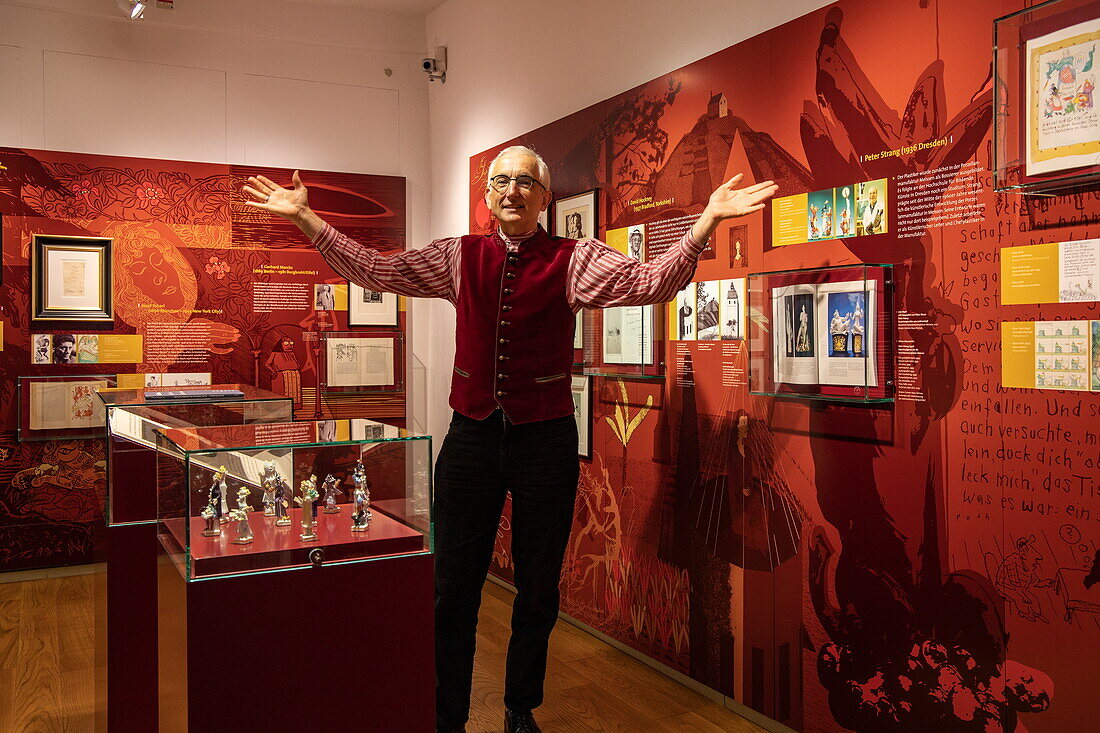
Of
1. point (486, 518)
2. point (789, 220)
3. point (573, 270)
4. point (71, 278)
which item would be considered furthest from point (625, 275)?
point (71, 278)

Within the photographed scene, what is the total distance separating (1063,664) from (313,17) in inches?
210

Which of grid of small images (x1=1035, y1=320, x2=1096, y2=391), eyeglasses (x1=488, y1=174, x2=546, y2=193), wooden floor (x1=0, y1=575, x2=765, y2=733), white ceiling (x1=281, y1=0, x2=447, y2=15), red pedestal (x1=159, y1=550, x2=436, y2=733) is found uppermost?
white ceiling (x1=281, y1=0, x2=447, y2=15)

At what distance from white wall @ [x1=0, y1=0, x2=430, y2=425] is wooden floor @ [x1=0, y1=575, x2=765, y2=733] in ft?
7.95

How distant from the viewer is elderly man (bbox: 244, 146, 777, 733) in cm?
265

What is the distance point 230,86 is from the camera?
537cm

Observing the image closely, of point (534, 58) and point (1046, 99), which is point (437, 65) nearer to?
point (534, 58)

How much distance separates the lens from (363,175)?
5715mm

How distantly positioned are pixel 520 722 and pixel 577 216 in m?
2.18

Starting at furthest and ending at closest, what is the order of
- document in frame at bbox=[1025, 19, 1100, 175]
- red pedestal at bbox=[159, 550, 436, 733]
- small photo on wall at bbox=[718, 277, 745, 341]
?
small photo on wall at bbox=[718, 277, 745, 341], document in frame at bbox=[1025, 19, 1100, 175], red pedestal at bbox=[159, 550, 436, 733]

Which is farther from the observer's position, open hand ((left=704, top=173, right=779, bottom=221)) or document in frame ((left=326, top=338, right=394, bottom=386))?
document in frame ((left=326, top=338, right=394, bottom=386))

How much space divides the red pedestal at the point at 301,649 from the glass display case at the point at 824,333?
55.5 inches

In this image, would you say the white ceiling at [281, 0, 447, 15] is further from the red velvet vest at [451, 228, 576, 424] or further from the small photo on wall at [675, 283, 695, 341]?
the red velvet vest at [451, 228, 576, 424]

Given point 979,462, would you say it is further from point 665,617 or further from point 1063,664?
point 665,617

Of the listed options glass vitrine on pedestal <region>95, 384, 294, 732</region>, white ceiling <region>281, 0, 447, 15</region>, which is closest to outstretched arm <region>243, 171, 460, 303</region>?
glass vitrine on pedestal <region>95, 384, 294, 732</region>
